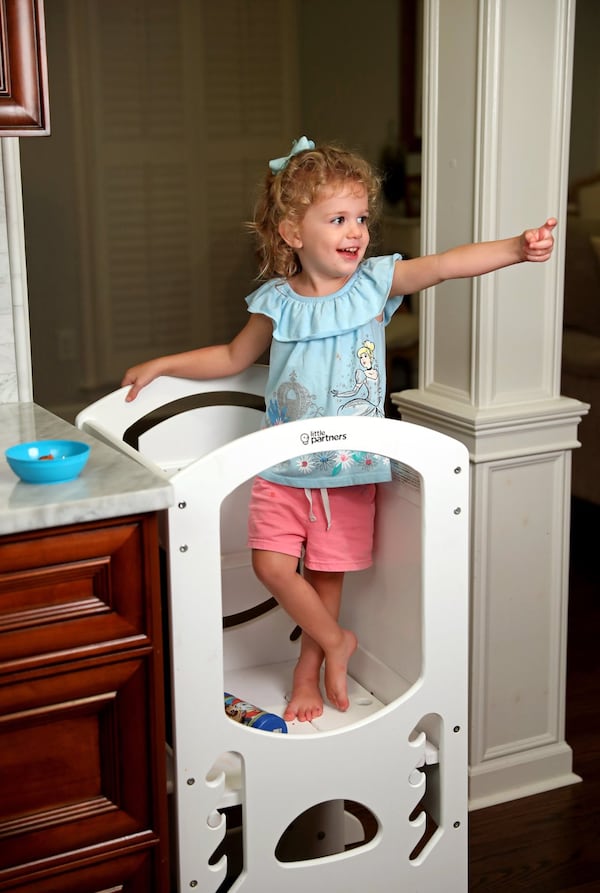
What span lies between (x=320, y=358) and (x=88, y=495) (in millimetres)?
574

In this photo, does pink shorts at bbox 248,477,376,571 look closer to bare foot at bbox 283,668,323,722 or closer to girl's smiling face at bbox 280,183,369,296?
bare foot at bbox 283,668,323,722

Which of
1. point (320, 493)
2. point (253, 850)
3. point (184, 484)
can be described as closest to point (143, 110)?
point (320, 493)

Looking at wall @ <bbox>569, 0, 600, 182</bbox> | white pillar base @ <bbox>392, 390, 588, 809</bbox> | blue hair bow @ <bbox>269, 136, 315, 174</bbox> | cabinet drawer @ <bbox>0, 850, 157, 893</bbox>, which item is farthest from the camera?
wall @ <bbox>569, 0, 600, 182</bbox>

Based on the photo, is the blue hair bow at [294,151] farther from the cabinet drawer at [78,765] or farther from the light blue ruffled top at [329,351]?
the cabinet drawer at [78,765]

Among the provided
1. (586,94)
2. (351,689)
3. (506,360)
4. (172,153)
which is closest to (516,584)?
(506,360)

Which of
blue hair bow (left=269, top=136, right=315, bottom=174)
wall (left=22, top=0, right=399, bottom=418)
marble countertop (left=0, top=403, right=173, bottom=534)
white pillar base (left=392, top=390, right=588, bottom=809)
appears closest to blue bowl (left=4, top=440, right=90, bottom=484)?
marble countertop (left=0, top=403, right=173, bottom=534)

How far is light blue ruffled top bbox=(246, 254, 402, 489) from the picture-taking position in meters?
1.74

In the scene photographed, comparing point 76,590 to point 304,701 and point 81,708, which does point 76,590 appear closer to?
point 81,708

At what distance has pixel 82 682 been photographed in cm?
132

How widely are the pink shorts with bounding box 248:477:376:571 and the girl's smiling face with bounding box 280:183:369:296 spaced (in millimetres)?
351

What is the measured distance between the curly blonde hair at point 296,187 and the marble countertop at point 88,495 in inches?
20.6

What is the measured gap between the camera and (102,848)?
4.54 ft

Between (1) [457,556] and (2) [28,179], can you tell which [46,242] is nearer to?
(2) [28,179]

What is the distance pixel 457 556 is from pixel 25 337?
2.56ft
